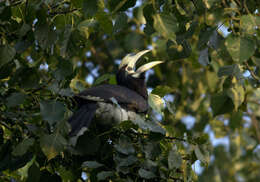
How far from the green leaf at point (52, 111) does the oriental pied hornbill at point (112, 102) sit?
0.93 ft

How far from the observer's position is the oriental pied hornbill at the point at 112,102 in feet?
6.66

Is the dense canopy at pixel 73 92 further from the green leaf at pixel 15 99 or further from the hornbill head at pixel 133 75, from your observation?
the hornbill head at pixel 133 75

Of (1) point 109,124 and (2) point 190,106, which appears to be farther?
(2) point 190,106

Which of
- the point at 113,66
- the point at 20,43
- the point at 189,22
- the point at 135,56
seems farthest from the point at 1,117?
the point at 113,66

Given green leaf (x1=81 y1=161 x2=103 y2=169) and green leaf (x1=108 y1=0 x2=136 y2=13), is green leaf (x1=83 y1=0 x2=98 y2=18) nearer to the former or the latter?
green leaf (x1=108 y1=0 x2=136 y2=13)

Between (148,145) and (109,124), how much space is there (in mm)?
545

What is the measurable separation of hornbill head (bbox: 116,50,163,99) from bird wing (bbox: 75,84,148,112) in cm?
13

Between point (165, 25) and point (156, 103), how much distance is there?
1.86 feet

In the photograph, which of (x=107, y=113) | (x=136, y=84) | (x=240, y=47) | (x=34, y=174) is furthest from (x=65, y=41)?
(x=136, y=84)

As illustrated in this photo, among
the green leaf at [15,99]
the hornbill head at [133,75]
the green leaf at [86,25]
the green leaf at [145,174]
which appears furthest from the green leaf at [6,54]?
the hornbill head at [133,75]

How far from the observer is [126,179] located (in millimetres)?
1671

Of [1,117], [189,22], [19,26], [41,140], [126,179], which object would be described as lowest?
[126,179]

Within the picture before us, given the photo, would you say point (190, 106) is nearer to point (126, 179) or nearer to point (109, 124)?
point (109, 124)

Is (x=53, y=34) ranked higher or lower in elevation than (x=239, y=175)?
higher
